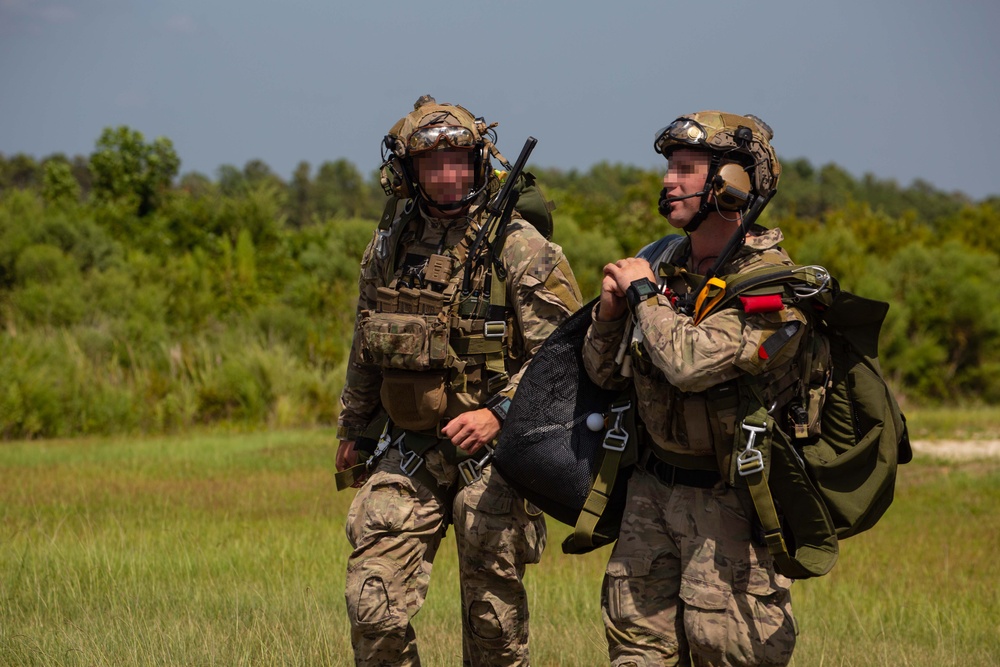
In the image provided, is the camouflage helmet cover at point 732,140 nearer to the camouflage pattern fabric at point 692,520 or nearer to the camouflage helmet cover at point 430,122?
the camouflage pattern fabric at point 692,520

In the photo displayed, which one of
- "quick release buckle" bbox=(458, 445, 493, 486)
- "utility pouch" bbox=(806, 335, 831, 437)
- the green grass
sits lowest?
the green grass

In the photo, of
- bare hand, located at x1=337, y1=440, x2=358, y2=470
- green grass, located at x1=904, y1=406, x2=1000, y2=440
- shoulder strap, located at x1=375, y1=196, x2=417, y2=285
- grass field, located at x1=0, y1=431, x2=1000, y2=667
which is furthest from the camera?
green grass, located at x1=904, y1=406, x2=1000, y2=440

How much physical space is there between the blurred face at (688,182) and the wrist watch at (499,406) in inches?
46.3

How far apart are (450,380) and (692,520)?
1355mm

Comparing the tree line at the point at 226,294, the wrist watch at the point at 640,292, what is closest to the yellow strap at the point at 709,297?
the wrist watch at the point at 640,292

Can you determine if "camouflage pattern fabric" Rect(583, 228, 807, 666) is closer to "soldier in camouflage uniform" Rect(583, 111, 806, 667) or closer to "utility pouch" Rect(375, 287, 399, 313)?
"soldier in camouflage uniform" Rect(583, 111, 806, 667)

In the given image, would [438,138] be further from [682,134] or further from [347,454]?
[347,454]

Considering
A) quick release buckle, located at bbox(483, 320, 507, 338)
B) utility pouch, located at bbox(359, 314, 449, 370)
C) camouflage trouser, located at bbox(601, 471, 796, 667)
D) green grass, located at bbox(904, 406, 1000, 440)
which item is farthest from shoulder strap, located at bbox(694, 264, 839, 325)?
green grass, located at bbox(904, 406, 1000, 440)

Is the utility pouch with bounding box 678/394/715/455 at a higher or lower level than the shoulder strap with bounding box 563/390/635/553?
higher

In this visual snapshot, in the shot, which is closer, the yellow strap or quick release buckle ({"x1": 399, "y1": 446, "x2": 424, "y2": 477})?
the yellow strap

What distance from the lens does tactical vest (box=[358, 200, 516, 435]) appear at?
5.12m

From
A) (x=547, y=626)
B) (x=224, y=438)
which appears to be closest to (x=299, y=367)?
(x=224, y=438)

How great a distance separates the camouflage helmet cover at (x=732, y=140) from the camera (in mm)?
4477

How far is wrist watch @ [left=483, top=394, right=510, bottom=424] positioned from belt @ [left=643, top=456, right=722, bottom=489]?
74cm
